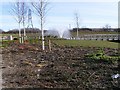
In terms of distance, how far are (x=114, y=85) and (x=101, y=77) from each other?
1.14m

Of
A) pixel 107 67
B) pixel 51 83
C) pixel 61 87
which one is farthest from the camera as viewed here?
pixel 107 67

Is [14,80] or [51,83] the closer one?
[51,83]

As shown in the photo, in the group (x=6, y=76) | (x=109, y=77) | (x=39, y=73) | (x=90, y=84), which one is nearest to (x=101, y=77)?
(x=109, y=77)

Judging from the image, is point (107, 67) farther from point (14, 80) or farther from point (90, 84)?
point (14, 80)

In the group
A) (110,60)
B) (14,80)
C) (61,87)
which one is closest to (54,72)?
(14,80)

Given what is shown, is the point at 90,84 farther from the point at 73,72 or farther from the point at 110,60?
the point at 110,60

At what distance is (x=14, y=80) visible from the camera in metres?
9.55

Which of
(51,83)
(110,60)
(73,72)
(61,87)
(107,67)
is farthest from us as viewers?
(110,60)

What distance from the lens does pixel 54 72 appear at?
34.7 ft

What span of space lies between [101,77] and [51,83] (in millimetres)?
1741

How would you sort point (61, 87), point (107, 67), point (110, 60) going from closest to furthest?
point (61, 87)
point (107, 67)
point (110, 60)

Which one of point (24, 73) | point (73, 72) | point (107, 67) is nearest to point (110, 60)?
point (107, 67)

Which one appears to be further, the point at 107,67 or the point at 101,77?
the point at 107,67

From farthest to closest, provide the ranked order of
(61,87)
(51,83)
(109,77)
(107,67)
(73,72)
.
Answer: (107,67)
(73,72)
(109,77)
(51,83)
(61,87)
